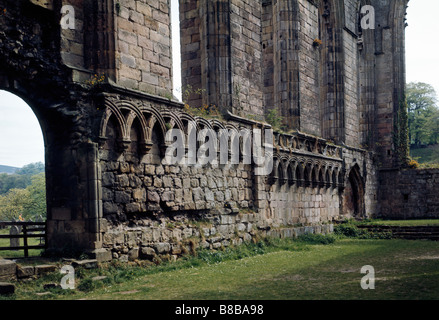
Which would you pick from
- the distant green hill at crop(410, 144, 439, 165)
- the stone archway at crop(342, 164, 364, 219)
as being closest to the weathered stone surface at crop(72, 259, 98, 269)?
the stone archway at crop(342, 164, 364, 219)

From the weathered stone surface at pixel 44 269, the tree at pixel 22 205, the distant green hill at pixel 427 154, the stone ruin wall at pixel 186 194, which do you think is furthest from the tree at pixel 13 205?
the distant green hill at pixel 427 154

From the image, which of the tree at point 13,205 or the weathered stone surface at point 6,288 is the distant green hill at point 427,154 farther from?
the weathered stone surface at point 6,288

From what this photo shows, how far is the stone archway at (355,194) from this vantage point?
22312 mm

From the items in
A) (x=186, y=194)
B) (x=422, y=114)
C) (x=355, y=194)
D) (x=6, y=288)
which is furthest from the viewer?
(x=422, y=114)

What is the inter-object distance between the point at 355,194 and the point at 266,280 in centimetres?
1620

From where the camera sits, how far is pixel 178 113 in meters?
10.3

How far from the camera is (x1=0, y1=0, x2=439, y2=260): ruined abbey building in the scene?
331 inches

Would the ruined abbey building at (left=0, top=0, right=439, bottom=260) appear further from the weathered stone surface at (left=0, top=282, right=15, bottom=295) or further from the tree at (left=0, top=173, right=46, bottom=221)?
the tree at (left=0, top=173, right=46, bottom=221)

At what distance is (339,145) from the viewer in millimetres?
21078

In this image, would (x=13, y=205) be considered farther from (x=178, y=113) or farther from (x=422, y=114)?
(x=422, y=114)

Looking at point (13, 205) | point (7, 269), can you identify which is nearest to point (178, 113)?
point (7, 269)

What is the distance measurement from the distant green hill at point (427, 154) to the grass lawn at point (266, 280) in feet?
144

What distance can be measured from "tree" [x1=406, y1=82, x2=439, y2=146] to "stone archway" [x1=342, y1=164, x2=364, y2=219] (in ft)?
120

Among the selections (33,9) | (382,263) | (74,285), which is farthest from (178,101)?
(382,263)
